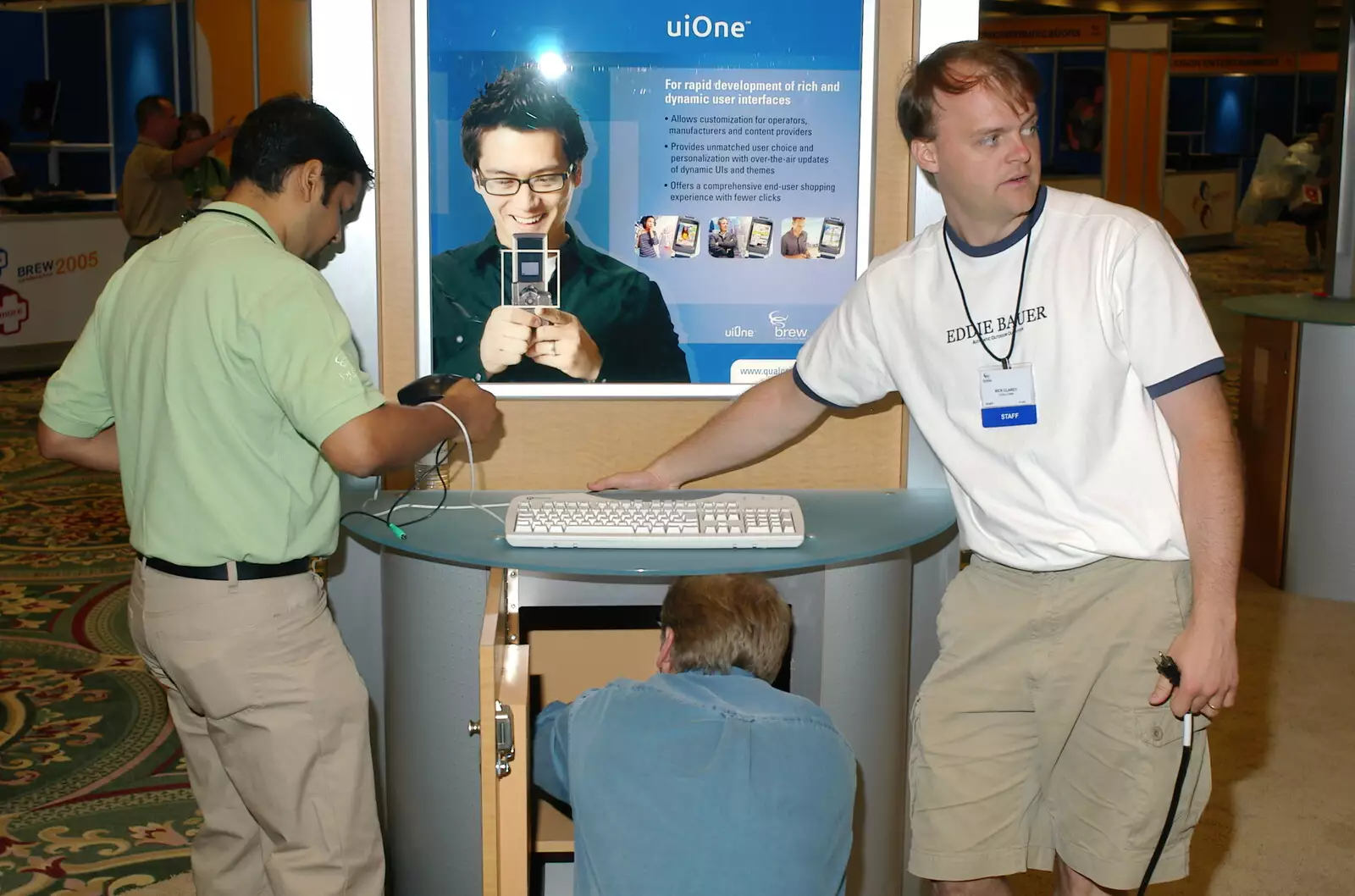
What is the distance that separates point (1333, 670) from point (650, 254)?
9.56 ft

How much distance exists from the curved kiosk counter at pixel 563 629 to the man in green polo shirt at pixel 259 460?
0.24 m

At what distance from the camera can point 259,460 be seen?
2227 millimetres

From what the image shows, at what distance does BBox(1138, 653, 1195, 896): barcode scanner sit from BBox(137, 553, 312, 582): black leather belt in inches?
51.8

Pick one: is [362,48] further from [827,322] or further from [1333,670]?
[1333,670]

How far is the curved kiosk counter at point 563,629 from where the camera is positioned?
8.36 feet

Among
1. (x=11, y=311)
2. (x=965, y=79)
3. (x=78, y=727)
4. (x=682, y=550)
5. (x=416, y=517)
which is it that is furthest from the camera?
(x=11, y=311)

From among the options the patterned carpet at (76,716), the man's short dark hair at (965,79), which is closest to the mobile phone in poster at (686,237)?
the man's short dark hair at (965,79)

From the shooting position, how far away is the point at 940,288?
2.23 m

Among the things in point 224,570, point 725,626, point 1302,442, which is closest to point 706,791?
point 725,626

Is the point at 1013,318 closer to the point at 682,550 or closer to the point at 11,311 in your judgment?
the point at 682,550

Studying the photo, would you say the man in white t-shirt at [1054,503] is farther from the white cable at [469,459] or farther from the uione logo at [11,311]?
the uione logo at [11,311]

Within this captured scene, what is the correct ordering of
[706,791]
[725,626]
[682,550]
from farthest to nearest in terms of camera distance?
[682,550] → [725,626] → [706,791]

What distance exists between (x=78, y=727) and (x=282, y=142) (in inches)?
92.4

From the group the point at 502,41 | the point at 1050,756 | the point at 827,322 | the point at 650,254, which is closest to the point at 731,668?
the point at 1050,756
